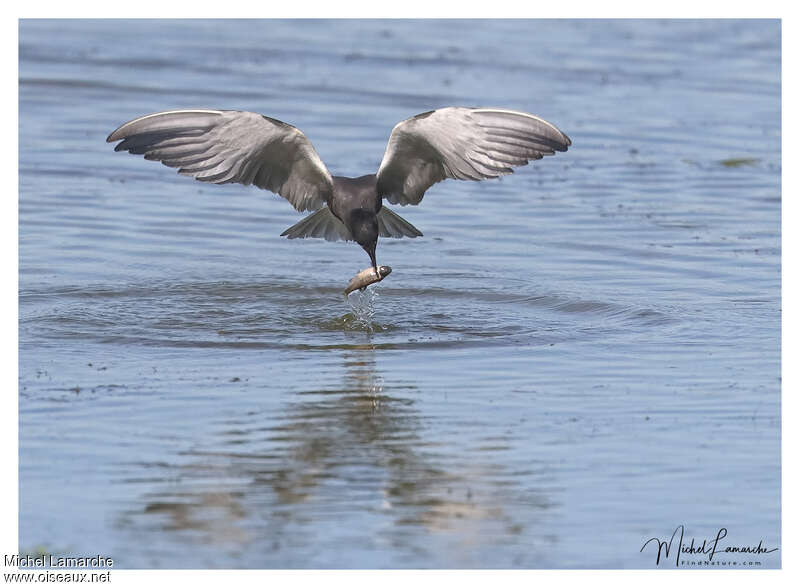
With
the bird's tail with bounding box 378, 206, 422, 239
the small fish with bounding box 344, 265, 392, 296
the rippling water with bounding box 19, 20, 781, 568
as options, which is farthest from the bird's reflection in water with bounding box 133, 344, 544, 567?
the bird's tail with bounding box 378, 206, 422, 239

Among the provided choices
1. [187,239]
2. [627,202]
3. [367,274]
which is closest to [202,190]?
[187,239]

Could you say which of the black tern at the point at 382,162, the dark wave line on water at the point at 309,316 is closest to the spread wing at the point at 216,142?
the black tern at the point at 382,162

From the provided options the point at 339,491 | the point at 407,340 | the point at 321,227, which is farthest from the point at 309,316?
the point at 339,491

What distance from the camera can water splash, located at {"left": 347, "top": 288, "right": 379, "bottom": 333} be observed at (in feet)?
32.3

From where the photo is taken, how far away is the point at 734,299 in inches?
412

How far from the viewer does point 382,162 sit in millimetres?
8852

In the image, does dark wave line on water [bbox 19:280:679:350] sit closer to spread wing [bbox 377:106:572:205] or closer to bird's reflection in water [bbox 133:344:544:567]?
spread wing [bbox 377:106:572:205]

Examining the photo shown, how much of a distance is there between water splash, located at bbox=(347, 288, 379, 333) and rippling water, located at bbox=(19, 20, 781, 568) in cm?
3

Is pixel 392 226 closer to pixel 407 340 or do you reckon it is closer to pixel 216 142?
pixel 407 340

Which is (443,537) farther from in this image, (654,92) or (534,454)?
(654,92)

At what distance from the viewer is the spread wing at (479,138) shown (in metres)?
8.41

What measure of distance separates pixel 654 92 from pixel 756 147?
9.68 feet

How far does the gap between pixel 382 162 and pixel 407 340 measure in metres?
1.25

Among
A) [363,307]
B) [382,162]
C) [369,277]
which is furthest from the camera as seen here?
[363,307]
